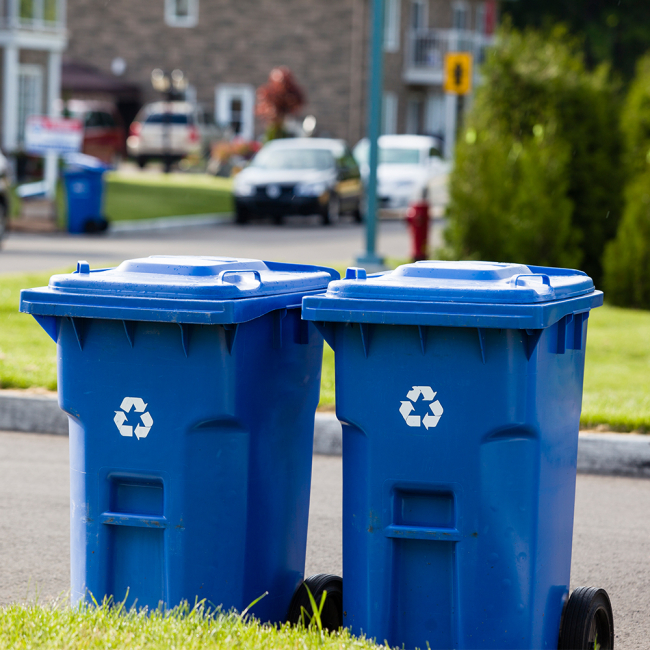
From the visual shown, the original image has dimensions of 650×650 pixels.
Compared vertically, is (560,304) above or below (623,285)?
above

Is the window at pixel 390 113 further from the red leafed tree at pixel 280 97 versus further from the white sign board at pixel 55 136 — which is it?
the white sign board at pixel 55 136

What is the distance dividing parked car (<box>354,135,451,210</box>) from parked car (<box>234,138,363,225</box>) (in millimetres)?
2252

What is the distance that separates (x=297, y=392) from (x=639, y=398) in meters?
4.38

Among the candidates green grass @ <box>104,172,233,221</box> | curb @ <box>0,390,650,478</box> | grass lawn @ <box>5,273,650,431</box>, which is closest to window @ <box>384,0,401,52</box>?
green grass @ <box>104,172,233,221</box>

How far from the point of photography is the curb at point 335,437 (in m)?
6.80

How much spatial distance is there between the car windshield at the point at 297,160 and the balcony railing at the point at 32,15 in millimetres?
10206

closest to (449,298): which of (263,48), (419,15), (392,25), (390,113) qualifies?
(263,48)

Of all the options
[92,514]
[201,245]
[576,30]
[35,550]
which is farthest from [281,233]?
[576,30]

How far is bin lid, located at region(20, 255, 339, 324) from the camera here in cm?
366

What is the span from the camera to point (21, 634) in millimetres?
3580

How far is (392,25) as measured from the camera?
42938 millimetres

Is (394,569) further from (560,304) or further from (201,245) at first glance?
(201,245)

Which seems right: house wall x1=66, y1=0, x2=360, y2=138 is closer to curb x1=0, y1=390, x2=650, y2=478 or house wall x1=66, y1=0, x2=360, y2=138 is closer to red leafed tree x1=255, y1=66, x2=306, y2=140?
red leafed tree x1=255, y1=66, x2=306, y2=140

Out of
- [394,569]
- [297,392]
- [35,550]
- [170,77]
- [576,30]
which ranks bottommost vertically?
[35,550]
